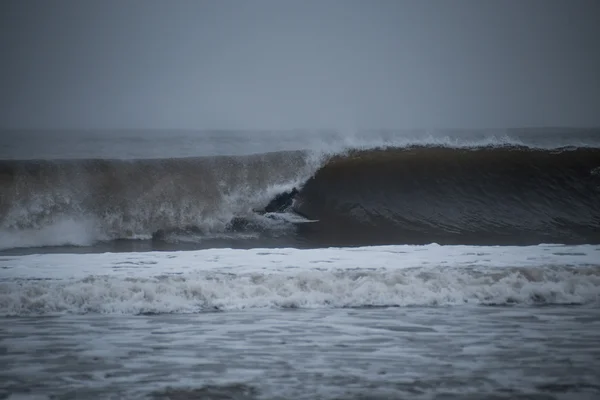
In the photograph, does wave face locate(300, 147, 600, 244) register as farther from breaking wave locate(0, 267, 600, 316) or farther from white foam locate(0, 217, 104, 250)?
white foam locate(0, 217, 104, 250)

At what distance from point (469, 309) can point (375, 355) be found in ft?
5.49

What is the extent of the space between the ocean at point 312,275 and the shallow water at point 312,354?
0.06ft

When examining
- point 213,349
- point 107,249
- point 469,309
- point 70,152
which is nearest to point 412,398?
point 213,349

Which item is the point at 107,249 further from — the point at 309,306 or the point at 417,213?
the point at 417,213

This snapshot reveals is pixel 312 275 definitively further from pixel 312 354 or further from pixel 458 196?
pixel 458 196

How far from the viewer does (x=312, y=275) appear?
6.07m

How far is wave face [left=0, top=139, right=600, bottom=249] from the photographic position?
9.38 m

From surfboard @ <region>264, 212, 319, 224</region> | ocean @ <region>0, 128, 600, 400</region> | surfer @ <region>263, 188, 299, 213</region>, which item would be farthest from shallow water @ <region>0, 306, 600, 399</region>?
surfer @ <region>263, 188, 299, 213</region>

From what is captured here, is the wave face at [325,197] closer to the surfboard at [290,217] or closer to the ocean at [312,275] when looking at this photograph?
the ocean at [312,275]

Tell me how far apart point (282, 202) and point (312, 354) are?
651cm

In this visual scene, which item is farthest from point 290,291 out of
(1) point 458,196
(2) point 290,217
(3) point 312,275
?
(1) point 458,196

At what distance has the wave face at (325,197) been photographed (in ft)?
30.8

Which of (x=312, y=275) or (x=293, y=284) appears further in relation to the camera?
(x=312, y=275)

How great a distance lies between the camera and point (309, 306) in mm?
5680
